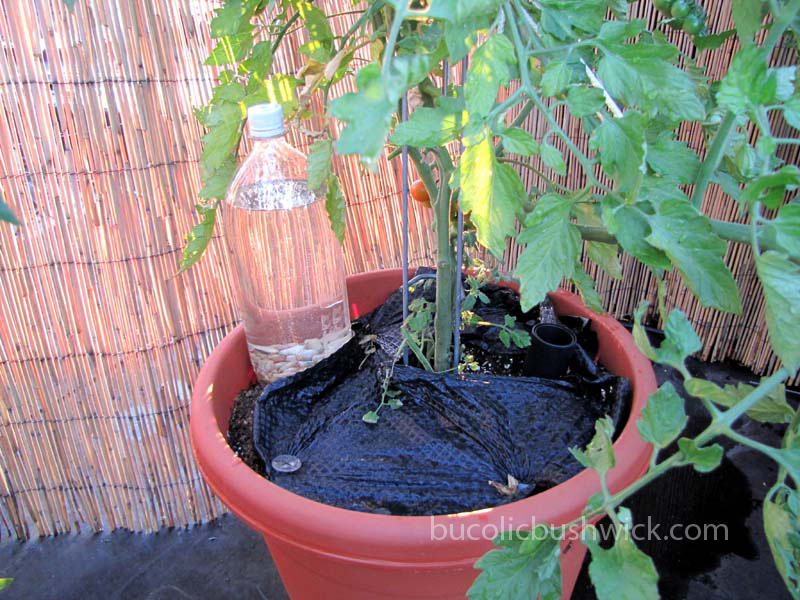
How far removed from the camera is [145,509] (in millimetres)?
1271

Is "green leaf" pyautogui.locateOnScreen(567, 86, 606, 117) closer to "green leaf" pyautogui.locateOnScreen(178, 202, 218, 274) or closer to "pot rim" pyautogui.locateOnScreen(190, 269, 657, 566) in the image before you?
"pot rim" pyautogui.locateOnScreen(190, 269, 657, 566)

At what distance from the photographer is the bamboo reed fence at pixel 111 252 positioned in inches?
36.7

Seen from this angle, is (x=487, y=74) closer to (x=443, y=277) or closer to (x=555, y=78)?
(x=555, y=78)

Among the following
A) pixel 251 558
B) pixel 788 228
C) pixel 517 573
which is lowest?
pixel 251 558

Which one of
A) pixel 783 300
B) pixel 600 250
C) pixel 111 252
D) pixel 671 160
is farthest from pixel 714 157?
pixel 111 252

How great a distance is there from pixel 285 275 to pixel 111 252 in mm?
311

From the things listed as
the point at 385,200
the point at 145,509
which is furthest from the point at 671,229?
the point at 145,509

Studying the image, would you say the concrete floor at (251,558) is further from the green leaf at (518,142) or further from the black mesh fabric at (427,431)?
the green leaf at (518,142)

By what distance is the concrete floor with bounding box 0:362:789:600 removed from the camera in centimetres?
109

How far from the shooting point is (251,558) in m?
1.20

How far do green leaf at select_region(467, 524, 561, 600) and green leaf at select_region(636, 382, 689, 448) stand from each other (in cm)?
9

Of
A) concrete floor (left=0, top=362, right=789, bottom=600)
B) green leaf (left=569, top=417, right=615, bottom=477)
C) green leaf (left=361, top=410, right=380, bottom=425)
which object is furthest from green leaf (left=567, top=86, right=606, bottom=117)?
concrete floor (left=0, top=362, right=789, bottom=600)

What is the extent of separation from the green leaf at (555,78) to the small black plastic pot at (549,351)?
1.46 ft

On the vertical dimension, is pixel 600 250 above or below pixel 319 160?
below
